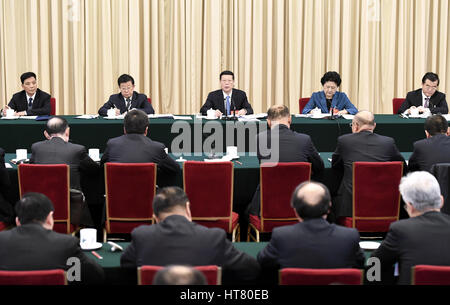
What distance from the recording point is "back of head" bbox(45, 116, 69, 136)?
17.1 ft

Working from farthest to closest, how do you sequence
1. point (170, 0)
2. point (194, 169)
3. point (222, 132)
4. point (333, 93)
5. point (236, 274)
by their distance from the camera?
point (170, 0)
point (333, 93)
point (222, 132)
point (194, 169)
point (236, 274)

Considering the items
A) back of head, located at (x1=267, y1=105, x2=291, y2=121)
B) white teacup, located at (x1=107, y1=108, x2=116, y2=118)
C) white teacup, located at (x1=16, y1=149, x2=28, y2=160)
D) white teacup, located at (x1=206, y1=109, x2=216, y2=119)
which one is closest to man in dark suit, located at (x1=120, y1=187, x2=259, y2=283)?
back of head, located at (x1=267, y1=105, x2=291, y2=121)

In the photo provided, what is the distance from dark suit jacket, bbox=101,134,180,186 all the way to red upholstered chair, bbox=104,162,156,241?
1.35 feet

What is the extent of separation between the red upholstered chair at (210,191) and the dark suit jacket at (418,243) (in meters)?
1.95

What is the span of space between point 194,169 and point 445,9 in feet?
22.7

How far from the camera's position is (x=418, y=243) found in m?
2.96

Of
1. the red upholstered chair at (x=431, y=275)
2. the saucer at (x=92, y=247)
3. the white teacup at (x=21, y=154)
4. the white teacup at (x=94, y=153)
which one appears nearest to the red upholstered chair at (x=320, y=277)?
the red upholstered chair at (x=431, y=275)

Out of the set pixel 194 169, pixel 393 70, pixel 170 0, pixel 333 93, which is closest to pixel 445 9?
pixel 393 70

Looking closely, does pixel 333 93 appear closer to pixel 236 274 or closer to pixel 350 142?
pixel 350 142

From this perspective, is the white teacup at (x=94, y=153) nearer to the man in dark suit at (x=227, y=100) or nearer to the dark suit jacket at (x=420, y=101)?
the man in dark suit at (x=227, y=100)

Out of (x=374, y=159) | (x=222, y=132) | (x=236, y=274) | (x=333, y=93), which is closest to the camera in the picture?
(x=236, y=274)

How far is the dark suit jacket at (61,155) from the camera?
203 inches

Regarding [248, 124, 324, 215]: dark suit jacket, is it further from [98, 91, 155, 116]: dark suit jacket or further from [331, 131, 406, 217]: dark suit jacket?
[98, 91, 155, 116]: dark suit jacket

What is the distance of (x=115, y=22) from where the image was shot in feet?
32.3
